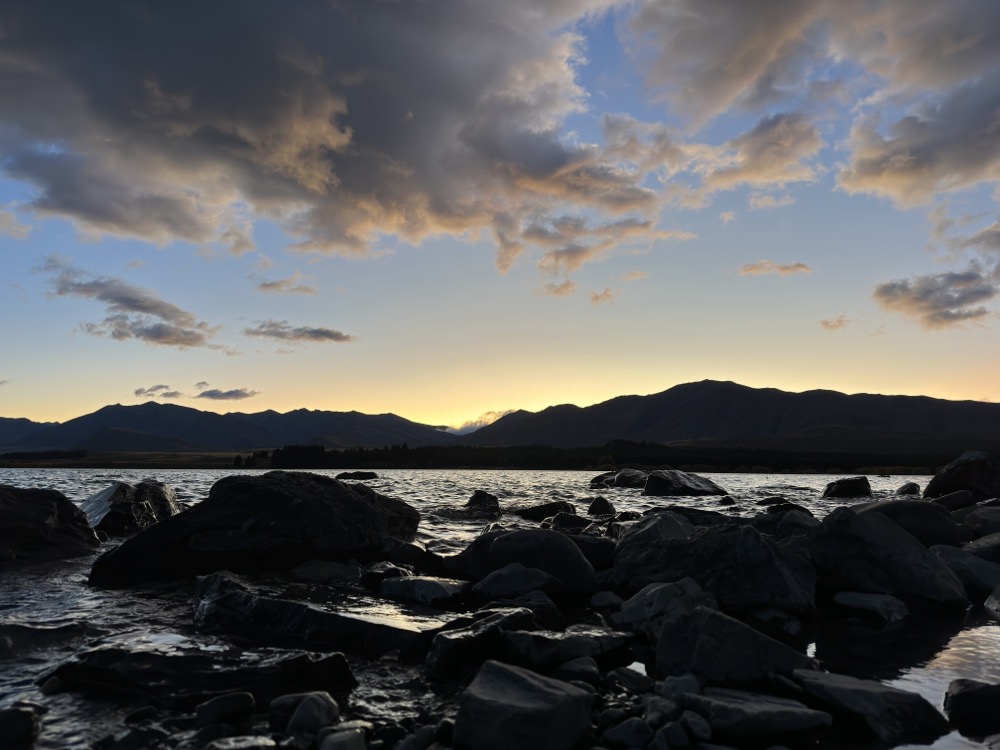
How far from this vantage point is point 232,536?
1440 cm

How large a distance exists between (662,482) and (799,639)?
3292 cm

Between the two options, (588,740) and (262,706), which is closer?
(588,740)

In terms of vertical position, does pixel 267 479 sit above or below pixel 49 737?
above

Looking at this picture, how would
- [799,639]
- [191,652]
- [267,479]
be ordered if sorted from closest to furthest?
[191,652], [799,639], [267,479]

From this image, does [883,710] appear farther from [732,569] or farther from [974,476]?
[974,476]

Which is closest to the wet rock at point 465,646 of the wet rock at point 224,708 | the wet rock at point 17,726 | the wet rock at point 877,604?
the wet rock at point 224,708

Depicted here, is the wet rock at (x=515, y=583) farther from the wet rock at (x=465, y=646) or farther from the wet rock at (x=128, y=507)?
the wet rock at (x=128, y=507)

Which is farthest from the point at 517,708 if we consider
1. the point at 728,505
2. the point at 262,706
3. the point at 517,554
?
the point at 728,505

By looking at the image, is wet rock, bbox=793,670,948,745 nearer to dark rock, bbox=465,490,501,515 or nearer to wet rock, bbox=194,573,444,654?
wet rock, bbox=194,573,444,654

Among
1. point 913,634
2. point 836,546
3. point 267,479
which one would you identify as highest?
point 267,479

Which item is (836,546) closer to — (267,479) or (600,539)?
(600,539)

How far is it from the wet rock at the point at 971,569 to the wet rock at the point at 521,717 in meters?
10.8

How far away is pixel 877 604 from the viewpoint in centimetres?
1118

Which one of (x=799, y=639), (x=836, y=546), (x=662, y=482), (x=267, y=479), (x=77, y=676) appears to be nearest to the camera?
(x=77, y=676)
